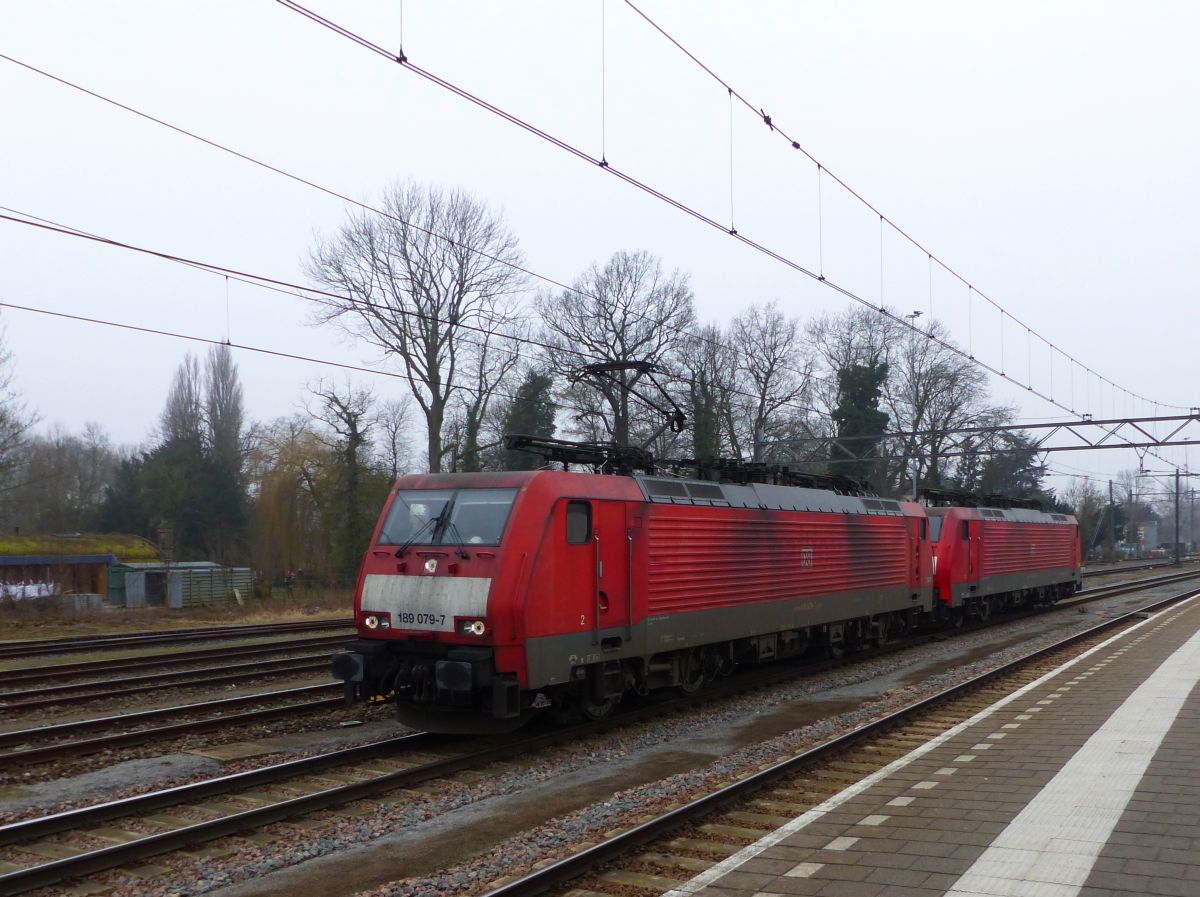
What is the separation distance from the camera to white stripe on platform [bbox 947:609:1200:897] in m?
5.54

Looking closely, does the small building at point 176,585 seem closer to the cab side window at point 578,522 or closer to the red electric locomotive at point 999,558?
the red electric locomotive at point 999,558

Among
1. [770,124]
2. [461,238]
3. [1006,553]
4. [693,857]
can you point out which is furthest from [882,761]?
[461,238]

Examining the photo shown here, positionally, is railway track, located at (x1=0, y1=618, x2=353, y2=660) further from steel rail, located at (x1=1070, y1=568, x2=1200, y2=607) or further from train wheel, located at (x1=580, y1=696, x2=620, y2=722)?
steel rail, located at (x1=1070, y1=568, x2=1200, y2=607)

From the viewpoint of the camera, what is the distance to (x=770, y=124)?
14.7m

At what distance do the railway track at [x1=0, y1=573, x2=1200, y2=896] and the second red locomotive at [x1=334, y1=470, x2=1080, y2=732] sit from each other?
48cm

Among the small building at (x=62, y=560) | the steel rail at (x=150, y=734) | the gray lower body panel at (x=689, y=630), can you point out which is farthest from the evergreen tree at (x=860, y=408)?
the steel rail at (x=150, y=734)

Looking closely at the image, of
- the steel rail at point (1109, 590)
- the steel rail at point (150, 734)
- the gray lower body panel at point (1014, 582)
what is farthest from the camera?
the steel rail at point (1109, 590)

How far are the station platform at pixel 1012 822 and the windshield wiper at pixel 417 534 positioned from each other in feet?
16.8

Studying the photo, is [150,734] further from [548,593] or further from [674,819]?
[674,819]

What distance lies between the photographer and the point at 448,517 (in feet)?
35.6

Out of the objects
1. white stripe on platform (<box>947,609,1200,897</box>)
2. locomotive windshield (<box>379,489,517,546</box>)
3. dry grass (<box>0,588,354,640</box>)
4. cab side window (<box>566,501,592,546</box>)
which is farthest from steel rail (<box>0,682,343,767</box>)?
dry grass (<box>0,588,354,640</box>)

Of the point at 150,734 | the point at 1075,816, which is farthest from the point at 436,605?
the point at 1075,816

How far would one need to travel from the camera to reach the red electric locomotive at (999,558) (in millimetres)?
23578

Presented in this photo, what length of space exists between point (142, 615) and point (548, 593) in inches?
914
